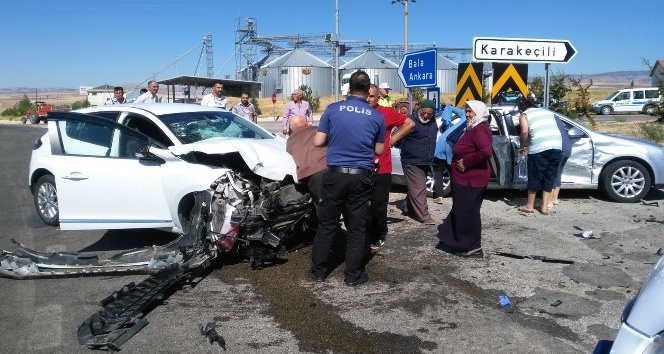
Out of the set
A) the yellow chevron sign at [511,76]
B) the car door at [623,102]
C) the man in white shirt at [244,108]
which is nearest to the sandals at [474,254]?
the yellow chevron sign at [511,76]

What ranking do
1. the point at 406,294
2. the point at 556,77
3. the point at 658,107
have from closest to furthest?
the point at 406,294 < the point at 556,77 < the point at 658,107

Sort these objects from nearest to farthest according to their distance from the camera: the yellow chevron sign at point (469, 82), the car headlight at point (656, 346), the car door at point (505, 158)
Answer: the car headlight at point (656, 346) < the car door at point (505, 158) < the yellow chevron sign at point (469, 82)

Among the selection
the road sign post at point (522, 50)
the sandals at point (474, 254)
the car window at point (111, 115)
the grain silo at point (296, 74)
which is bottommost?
the sandals at point (474, 254)

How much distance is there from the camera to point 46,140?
777cm

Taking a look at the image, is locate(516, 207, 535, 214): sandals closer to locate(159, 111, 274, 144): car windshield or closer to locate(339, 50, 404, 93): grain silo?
locate(159, 111, 274, 144): car windshield

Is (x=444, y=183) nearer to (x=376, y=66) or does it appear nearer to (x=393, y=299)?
(x=393, y=299)

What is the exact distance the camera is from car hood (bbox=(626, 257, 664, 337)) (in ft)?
7.50

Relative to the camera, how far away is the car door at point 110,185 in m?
6.21

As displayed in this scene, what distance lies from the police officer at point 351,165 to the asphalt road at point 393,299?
1.29 ft

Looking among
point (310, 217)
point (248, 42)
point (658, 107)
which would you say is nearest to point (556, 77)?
point (658, 107)

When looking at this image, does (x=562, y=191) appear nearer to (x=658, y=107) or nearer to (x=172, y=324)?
(x=172, y=324)

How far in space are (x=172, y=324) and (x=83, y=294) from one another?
1205 millimetres

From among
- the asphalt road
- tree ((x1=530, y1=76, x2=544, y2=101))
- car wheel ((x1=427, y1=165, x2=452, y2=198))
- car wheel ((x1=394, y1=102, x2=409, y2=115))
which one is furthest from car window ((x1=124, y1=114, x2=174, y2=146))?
tree ((x1=530, y1=76, x2=544, y2=101))

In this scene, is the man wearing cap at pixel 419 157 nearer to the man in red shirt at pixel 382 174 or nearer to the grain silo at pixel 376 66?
the man in red shirt at pixel 382 174
